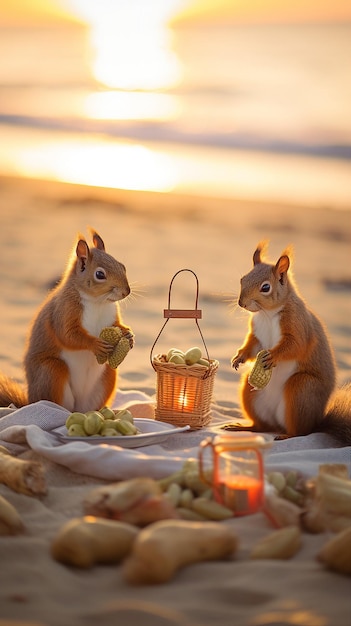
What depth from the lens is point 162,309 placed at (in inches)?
356

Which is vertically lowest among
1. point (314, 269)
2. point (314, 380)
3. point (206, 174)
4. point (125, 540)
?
point (125, 540)

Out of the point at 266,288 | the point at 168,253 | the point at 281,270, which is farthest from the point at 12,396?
the point at 168,253

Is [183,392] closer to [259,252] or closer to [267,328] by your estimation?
[267,328]

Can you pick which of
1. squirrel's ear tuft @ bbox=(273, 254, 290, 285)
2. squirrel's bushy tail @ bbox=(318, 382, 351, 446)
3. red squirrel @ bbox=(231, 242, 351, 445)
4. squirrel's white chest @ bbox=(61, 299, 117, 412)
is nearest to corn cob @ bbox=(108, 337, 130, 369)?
squirrel's white chest @ bbox=(61, 299, 117, 412)

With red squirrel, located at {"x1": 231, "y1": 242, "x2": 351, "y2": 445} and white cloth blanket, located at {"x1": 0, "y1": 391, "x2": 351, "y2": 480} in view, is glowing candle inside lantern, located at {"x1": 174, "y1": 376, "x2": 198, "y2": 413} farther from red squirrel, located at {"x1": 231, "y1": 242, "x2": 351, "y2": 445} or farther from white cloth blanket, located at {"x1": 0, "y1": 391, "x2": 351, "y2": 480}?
red squirrel, located at {"x1": 231, "y1": 242, "x2": 351, "y2": 445}

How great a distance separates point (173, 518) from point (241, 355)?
196 centimetres

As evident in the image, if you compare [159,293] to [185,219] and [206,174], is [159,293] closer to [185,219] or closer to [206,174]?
[185,219]

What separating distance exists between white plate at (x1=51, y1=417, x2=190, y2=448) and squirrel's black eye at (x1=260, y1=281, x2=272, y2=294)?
0.84 meters

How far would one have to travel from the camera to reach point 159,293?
9.43m

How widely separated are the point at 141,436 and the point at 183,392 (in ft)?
2.07

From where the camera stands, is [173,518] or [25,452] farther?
[25,452]

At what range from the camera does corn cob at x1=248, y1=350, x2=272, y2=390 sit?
17.4 ft

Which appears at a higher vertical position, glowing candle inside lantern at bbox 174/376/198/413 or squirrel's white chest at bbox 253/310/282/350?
squirrel's white chest at bbox 253/310/282/350

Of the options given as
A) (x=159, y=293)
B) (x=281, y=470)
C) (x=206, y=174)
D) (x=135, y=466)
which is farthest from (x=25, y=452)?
(x=206, y=174)
